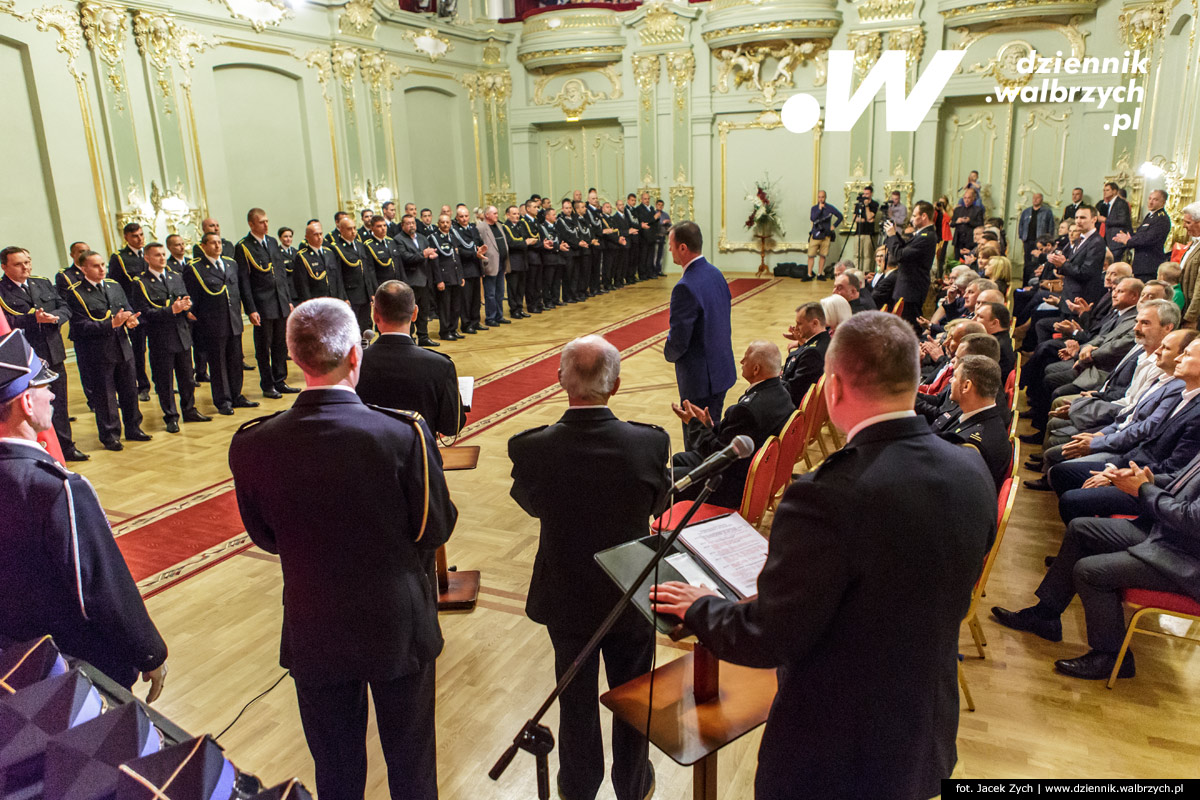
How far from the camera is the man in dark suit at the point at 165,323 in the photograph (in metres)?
6.23

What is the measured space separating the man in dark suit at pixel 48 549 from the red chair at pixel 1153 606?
3150mm

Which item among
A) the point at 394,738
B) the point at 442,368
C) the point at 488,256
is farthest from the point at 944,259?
the point at 394,738

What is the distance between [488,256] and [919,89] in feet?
25.8

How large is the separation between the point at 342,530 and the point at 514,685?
1351 mm

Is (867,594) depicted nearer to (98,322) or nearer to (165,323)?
(98,322)

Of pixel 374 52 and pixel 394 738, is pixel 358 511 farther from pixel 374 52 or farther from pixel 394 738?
pixel 374 52

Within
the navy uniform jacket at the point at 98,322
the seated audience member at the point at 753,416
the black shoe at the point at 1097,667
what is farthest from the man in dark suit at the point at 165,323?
the black shoe at the point at 1097,667

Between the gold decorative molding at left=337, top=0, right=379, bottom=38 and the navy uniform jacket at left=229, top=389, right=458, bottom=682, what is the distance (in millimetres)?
11441

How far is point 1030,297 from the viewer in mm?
8117

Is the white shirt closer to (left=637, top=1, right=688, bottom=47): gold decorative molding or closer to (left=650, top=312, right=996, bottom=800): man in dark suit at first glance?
(left=650, top=312, right=996, bottom=800): man in dark suit

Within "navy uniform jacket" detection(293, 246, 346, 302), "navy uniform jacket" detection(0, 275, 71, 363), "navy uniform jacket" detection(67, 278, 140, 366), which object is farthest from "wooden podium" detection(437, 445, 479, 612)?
"navy uniform jacket" detection(293, 246, 346, 302)

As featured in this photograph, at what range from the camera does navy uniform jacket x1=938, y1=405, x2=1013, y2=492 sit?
3.24 m

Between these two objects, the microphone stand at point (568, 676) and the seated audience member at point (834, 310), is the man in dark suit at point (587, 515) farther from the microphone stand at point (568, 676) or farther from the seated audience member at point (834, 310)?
the seated audience member at point (834, 310)


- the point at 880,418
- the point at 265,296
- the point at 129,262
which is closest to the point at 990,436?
the point at 880,418
